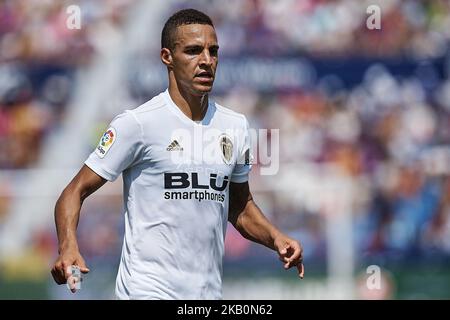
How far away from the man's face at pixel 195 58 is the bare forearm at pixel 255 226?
759mm

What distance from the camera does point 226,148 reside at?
5.36 m

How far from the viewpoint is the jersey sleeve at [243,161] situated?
17.9 ft

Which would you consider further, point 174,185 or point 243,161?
point 243,161

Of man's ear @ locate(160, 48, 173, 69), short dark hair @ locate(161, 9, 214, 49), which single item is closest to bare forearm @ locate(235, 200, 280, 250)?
man's ear @ locate(160, 48, 173, 69)

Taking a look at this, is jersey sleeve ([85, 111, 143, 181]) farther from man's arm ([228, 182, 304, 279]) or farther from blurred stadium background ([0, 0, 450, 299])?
blurred stadium background ([0, 0, 450, 299])

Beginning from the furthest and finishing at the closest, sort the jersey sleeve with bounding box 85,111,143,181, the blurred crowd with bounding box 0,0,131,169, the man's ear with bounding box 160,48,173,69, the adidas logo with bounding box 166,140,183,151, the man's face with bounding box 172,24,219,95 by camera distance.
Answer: the blurred crowd with bounding box 0,0,131,169 < the man's ear with bounding box 160,48,173,69 < the man's face with bounding box 172,24,219,95 < the adidas logo with bounding box 166,140,183,151 < the jersey sleeve with bounding box 85,111,143,181

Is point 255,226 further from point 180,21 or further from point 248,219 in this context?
point 180,21

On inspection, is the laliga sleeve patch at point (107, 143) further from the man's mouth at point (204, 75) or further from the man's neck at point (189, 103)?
the man's mouth at point (204, 75)

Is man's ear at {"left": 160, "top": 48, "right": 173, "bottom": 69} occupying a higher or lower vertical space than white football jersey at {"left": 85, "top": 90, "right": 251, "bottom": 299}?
higher

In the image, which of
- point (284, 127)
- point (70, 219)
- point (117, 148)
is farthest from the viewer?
A: point (284, 127)

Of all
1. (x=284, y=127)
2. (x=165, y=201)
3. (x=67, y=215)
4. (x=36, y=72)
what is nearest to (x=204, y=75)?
(x=165, y=201)

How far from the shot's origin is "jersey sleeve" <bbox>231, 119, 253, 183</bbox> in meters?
5.46

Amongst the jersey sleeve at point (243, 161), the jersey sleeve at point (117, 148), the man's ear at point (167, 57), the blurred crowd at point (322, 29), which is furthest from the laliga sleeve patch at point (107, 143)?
the blurred crowd at point (322, 29)

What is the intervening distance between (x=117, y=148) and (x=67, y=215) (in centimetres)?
43
